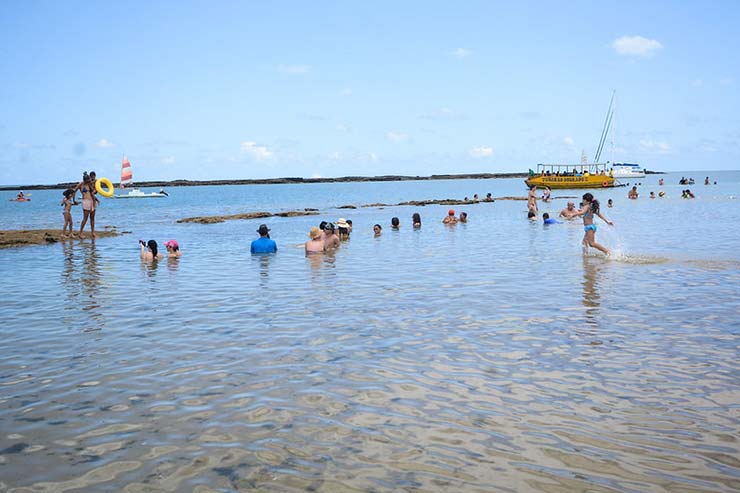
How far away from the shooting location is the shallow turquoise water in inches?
196

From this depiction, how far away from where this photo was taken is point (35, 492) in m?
4.70

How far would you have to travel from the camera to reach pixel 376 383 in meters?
7.09

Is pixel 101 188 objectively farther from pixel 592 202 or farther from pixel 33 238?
pixel 592 202

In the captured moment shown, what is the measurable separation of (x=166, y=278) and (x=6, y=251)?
12.4m

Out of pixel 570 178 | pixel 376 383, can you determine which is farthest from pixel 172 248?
pixel 570 178

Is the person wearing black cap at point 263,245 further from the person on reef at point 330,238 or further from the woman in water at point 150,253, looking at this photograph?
the woman in water at point 150,253

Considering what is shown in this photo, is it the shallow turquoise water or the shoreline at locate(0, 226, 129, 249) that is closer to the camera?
the shallow turquoise water

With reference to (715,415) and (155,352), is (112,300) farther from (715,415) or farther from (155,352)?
(715,415)

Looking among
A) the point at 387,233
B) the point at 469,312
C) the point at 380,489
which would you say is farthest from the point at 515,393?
the point at 387,233

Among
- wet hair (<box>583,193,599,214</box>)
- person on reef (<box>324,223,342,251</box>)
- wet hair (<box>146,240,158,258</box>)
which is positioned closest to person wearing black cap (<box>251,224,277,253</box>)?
person on reef (<box>324,223,342,251</box>)

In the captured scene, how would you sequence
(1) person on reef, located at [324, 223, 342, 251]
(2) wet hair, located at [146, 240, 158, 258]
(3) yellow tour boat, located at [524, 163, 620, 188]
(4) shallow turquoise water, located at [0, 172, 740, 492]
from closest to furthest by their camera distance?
1. (4) shallow turquoise water, located at [0, 172, 740, 492]
2. (2) wet hair, located at [146, 240, 158, 258]
3. (1) person on reef, located at [324, 223, 342, 251]
4. (3) yellow tour boat, located at [524, 163, 620, 188]

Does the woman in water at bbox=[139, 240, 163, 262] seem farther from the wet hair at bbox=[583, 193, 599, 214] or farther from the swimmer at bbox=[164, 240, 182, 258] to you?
the wet hair at bbox=[583, 193, 599, 214]

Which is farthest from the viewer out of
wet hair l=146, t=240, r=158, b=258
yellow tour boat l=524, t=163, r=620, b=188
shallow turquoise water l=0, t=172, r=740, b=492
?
yellow tour boat l=524, t=163, r=620, b=188

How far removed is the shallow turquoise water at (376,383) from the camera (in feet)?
16.3
